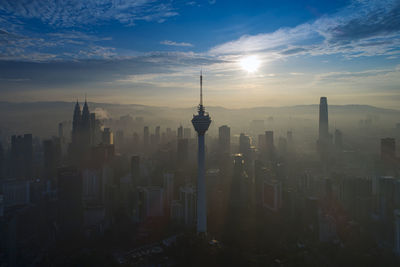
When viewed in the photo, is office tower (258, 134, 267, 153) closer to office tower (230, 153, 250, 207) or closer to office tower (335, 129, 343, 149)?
office tower (335, 129, 343, 149)

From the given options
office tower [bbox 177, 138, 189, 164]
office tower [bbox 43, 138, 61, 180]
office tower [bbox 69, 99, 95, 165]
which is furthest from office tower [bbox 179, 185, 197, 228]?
office tower [bbox 43, 138, 61, 180]

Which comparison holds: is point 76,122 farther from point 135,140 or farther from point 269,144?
point 269,144

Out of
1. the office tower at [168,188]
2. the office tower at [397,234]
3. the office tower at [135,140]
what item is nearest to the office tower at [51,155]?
the office tower at [135,140]

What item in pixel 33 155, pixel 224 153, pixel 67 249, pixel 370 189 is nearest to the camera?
pixel 67 249

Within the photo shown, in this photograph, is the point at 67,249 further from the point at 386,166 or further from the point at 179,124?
the point at 386,166

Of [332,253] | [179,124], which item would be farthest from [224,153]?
[332,253]
